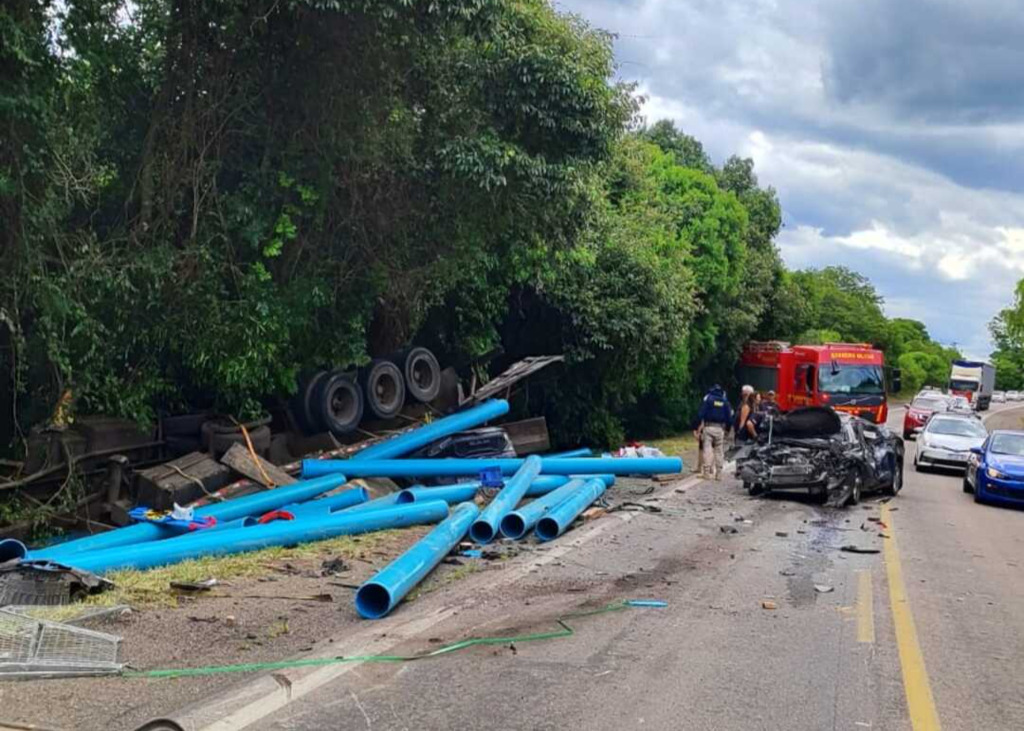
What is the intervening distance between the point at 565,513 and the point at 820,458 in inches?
231

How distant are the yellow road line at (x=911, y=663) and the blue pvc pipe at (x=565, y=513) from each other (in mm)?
3651

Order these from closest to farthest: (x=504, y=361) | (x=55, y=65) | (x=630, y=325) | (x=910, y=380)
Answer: (x=55, y=65), (x=630, y=325), (x=504, y=361), (x=910, y=380)

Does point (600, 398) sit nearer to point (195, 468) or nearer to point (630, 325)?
point (630, 325)

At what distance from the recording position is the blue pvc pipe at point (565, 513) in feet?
38.9

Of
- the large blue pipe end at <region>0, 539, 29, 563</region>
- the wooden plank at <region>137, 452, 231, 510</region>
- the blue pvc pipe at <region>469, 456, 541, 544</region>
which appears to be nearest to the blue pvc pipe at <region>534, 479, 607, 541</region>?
the blue pvc pipe at <region>469, 456, 541, 544</region>

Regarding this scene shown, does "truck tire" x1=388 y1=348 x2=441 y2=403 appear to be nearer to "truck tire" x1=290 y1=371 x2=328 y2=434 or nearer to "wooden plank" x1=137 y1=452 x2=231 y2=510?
"truck tire" x1=290 y1=371 x2=328 y2=434

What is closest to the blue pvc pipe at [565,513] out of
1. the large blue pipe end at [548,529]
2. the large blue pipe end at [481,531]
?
the large blue pipe end at [548,529]

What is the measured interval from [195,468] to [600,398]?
573 inches

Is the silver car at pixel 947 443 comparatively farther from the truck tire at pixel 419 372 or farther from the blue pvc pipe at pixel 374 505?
the blue pvc pipe at pixel 374 505

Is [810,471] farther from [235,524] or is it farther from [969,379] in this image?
[969,379]

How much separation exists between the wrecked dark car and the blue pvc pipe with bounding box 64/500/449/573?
6.56m

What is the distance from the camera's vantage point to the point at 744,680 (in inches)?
250

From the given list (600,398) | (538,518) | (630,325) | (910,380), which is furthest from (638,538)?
(910,380)

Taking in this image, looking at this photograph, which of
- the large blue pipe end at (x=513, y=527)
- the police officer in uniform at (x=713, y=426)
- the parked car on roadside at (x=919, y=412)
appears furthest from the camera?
the parked car on roadside at (x=919, y=412)
